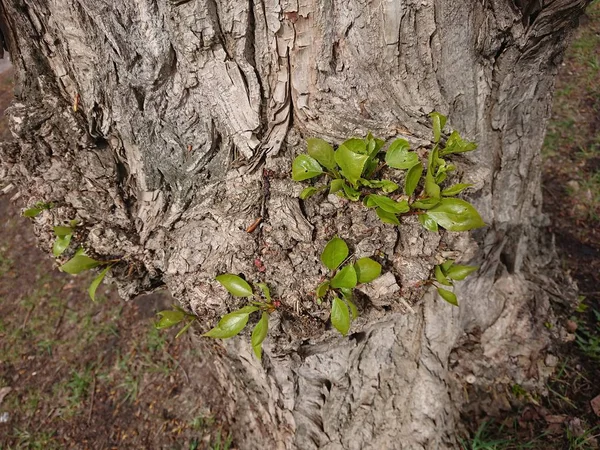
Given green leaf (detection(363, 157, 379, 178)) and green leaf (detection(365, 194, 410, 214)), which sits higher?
green leaf (detection(363, 157, 379, 178))

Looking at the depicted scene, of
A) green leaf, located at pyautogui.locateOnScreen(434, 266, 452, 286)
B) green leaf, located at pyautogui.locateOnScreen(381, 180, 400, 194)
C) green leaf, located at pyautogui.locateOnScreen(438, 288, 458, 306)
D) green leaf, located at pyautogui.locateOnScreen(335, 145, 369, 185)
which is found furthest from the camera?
green leaf, located at pyautogui.locateOnScreen(438, 288, 458, 306)

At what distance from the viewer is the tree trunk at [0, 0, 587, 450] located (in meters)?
1.39

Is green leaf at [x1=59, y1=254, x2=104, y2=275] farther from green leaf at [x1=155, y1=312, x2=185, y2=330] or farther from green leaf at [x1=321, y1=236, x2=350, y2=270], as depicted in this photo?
green leaf at [x1=321, y1=236, x2=350, y2=270]

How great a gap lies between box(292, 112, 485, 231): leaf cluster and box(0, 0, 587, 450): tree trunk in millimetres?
79

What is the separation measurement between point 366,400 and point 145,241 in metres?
1.28

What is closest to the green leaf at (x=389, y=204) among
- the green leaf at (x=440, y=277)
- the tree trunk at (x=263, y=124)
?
the tree trunk at (x=263, y=124)

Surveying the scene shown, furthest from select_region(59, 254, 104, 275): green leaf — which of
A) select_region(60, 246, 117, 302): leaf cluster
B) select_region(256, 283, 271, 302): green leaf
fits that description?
select_region(256, 283, 271, 302): green leaf

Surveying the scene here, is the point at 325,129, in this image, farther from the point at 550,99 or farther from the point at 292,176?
the point at 550,99

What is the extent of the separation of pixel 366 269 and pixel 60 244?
1218 millimetres

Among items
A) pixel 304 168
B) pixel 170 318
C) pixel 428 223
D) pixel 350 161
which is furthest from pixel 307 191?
pixel 170 318

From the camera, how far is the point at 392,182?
1.43 meters

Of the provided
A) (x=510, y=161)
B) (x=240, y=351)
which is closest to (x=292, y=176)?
(x=240, y=351)

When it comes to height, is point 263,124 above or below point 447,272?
above

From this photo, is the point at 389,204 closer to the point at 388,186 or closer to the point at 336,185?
the point at 388,186
